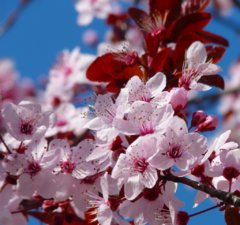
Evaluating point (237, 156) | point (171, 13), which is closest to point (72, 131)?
point (171, 13)

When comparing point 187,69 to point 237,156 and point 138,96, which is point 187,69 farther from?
point 237,156

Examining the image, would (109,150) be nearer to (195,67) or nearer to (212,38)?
(195,67)

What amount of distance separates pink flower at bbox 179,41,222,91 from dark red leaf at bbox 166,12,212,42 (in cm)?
26

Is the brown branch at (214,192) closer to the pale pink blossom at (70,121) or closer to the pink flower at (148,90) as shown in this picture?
the pink flower at (148,90)

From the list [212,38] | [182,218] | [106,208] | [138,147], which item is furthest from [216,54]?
[106,208]

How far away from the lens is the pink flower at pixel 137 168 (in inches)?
48.3

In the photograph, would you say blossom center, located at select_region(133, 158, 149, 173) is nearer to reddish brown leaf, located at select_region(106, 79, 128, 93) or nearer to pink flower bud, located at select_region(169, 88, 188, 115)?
pink flower bud, located at select_region(169, 88, 188, 115)

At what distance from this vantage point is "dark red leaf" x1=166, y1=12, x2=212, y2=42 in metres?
1.82

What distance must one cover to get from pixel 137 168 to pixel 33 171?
54 cm

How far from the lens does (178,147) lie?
1.27 metres

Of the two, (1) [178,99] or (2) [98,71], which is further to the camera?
(2) [98,71]

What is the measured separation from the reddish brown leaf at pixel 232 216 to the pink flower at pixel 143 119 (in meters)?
0.43

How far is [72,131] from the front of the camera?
223cm

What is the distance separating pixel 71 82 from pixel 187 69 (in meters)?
1.91
